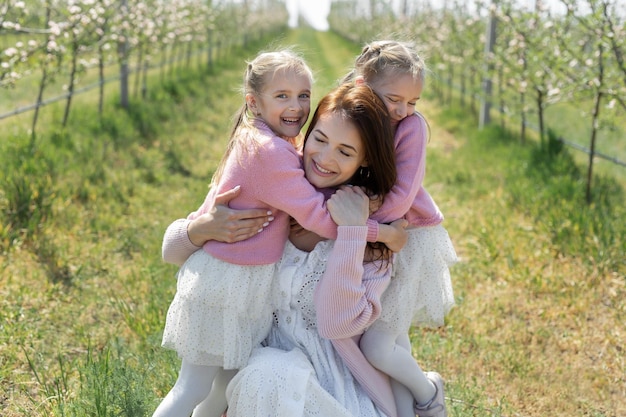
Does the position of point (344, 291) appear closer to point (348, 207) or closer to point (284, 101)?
point (348, 207)

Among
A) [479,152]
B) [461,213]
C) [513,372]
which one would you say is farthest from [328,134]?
→ [479,152]

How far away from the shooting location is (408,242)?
225 centimetres

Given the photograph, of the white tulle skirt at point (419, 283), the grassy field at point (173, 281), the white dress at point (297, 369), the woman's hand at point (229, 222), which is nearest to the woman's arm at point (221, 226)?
the woman's hand at point (229, 222)

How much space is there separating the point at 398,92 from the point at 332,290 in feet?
2.09

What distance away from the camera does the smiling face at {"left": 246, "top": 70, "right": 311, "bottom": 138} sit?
82.0 inches

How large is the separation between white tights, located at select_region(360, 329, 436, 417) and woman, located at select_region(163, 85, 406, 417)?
1.5 inches

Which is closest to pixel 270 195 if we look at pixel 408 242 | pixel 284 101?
pixel 284 101

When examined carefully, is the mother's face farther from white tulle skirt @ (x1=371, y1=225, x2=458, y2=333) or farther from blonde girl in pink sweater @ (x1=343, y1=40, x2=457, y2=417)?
white tulle skirt @ (x1=371, y1=225, x2=458, y2=333)

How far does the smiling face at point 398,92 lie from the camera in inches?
82.3

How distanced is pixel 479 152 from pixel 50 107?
4365mm

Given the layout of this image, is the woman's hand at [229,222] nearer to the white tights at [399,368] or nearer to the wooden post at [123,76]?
the white tights at [399,368]

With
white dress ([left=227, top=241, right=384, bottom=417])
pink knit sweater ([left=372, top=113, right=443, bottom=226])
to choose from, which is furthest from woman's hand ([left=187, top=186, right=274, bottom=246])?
pink knit sweater ([left=372, top=113, right=443, bottom=226])

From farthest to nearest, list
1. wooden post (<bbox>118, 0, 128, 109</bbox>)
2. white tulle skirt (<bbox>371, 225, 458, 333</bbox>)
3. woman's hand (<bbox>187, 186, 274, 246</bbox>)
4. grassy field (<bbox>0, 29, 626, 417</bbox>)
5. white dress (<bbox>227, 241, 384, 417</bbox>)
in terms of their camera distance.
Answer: wooden post (<bbox>118, 0, 128, 109</bbox>)
grassy field (<bbox>0, 29, 626, 417</bbox>)
white tulle skirt (<bbox>371, 225, 458, 333</bbox>)
woman's hand (<bbox>187, 186, 274, 246</bbox>)
white dress (<bbox>227, 241, 384, 417</bbox>)

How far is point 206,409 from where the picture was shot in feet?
7.18
